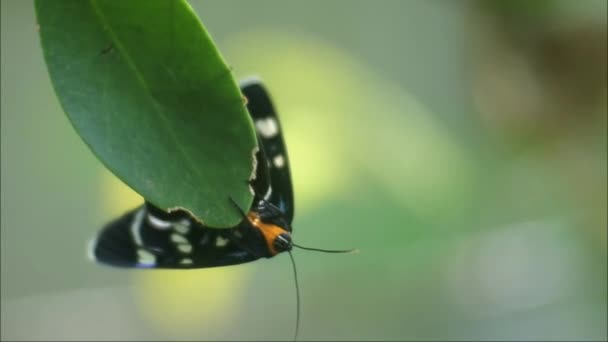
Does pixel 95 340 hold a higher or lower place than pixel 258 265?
lower

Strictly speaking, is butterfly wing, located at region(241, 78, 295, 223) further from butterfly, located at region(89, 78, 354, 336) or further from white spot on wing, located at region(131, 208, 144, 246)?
white spot on wing, located at region(131, 208, 144, 246)

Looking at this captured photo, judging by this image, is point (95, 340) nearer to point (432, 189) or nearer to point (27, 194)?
point (27, 194)

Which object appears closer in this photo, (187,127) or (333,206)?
(187,127)

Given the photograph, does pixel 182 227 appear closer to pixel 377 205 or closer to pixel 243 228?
pixel 243 228

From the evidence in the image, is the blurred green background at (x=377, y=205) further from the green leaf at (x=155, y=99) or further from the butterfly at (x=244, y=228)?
the green leaf at (x=155, y=99)

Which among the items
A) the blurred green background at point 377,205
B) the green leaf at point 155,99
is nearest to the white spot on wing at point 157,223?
the green leaf at point 155,99

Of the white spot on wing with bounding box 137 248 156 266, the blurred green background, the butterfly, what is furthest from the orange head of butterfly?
the blurred green background

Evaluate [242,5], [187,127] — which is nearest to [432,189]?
[242,5]
